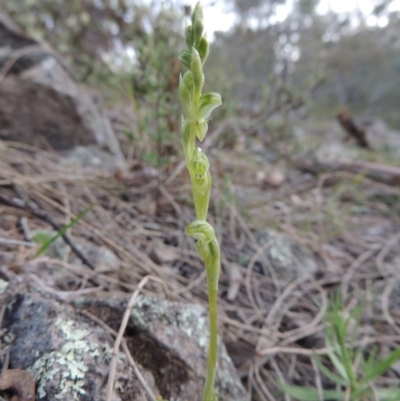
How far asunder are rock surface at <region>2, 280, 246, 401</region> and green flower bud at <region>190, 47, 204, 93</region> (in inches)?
22.9

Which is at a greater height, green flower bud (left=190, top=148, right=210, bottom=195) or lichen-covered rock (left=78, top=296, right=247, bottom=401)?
green flower bud (left=190, top=148, right=210, bottom=195)

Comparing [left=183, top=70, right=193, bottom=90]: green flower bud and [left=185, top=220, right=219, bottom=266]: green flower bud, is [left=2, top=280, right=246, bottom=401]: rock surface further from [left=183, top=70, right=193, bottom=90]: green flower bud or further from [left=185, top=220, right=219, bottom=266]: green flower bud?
[left=183, top=70, right=193, bottom=90]: green flower bud

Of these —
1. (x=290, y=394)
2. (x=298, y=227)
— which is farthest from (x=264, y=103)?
(x=290, y=394)

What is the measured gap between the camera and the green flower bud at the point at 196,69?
0.59m

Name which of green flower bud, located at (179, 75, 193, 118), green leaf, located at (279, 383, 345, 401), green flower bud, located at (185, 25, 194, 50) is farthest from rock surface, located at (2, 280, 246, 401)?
green flower bud, located at (185, 25, 194, 50)

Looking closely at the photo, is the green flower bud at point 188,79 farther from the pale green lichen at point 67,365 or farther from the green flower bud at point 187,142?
the pale green lichen at point 67,365

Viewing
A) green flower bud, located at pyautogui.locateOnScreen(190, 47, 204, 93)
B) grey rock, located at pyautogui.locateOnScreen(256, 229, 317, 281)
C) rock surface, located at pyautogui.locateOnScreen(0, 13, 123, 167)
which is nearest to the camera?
green flower bud, located at pyautogui.locateOnScreen(190, 47, 204, 93)

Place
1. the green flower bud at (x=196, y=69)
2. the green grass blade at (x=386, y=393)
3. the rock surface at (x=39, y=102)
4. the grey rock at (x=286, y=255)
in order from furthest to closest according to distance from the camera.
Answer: the rock surface at (x=39, y=102) → the grey rock at (x=286, y=255) → the green grass blade at (x=386, y=393) → the green flower bud at (x=196, y=69)

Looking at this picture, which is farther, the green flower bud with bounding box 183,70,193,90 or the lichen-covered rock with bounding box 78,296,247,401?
the lichen-covered rock with bounding box 78,296,247,401

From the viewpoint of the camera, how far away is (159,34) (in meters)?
2.34

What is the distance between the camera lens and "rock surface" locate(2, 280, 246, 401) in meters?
0.66

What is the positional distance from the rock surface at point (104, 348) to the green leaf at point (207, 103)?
53 centimetres

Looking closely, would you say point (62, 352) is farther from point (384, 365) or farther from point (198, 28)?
point (384, 365)

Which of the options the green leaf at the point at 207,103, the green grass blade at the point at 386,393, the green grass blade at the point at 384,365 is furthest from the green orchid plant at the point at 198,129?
the green grass blade at the point at 386,393
